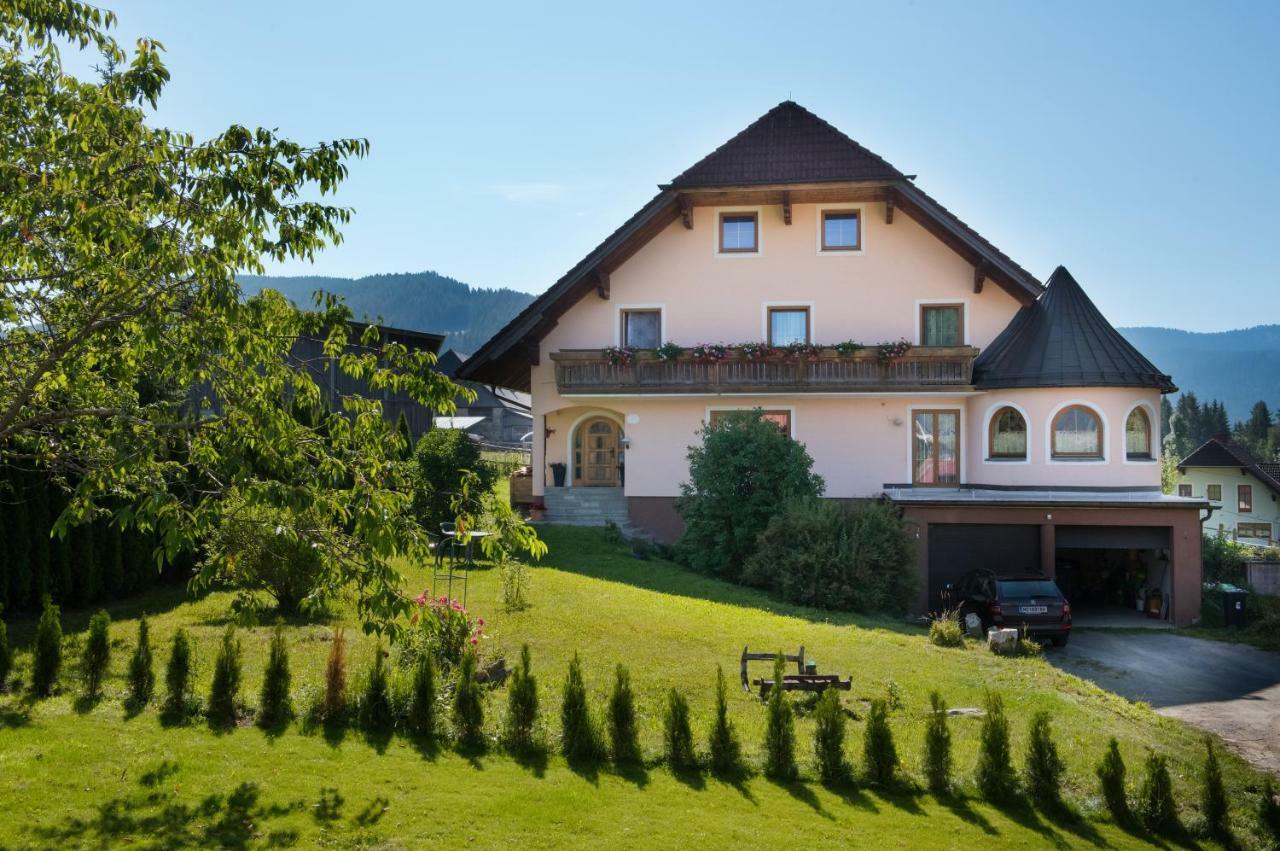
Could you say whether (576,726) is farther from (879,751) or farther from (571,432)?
(571,432)

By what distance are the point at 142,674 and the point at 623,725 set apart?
4.65 meters

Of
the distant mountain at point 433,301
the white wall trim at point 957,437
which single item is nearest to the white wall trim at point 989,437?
the white wall trim at point 957,437

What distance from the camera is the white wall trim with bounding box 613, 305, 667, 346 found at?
2692cm

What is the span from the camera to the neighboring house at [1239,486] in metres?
53.1

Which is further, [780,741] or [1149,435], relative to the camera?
[1149,435]

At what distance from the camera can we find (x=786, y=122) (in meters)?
26.3

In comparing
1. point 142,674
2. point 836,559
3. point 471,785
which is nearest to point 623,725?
point 471,785

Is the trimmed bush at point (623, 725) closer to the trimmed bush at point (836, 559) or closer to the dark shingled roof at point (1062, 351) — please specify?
the trimmed bush at point (836, 559)

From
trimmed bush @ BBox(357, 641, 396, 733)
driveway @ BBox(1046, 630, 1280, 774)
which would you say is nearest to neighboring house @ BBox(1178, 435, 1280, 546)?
driveway @ BBox(1046, 630, 1280, 774)

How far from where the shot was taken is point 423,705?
9.61 meters

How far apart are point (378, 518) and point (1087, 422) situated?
70.6 ft

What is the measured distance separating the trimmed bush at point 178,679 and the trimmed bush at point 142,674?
0.22 m

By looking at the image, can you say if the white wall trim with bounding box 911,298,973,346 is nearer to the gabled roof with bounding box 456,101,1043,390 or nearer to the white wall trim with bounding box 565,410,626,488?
the gabled roof with bounding box 456,101,1043,390

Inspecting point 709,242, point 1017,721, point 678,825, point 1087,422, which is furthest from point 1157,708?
point 709,242
